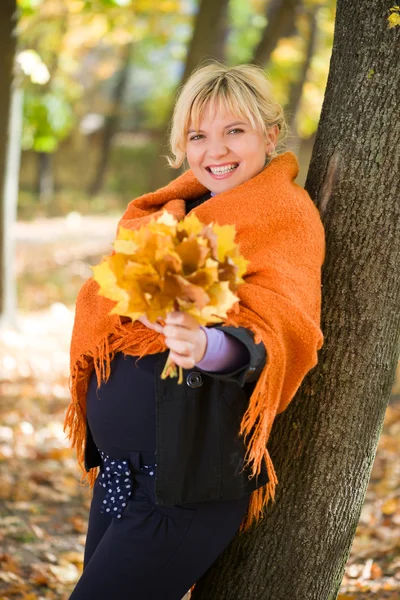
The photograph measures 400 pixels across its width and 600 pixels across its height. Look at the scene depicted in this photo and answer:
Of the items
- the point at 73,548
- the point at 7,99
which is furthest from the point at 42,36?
the point at 73,548

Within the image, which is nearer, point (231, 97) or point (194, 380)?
point (194, 380)

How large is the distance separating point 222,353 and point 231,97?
940 mm

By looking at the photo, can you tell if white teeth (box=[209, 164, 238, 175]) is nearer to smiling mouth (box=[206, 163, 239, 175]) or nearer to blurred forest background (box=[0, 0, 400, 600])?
smiling mouth (box=[206, 163, 239, 175])

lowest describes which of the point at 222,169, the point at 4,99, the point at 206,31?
the point at 222,169

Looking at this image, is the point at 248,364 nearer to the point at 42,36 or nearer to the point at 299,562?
the point at 299,562

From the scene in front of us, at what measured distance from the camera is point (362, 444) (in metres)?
2.67

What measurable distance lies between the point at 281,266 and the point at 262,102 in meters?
0.62

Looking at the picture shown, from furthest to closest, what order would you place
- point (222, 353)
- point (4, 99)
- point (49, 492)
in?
point (4, 99), point (49, 492), point (222, 353)

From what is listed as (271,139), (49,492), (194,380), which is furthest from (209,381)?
(49,492)

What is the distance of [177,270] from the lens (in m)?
1.77

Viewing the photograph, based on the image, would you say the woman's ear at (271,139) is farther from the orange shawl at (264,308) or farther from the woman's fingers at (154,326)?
the woman's fingers at (154,326)

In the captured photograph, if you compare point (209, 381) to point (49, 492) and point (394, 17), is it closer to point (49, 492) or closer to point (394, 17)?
point (394, 17)

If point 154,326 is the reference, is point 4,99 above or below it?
above

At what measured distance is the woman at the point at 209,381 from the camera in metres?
2.21
